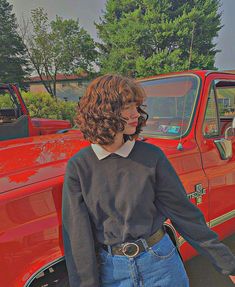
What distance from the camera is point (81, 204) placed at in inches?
50.9

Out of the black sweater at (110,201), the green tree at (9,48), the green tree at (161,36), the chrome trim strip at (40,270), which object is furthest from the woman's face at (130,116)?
the green tree at (9,48)

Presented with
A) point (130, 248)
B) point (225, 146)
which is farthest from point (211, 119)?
point (130, 248)

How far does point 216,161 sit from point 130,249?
1342mm

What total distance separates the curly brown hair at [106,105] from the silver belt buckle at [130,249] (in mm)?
501

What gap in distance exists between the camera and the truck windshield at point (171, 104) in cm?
231

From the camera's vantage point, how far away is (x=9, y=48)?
84.8 ft

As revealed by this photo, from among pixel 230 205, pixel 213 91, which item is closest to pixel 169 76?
pixel 213 91

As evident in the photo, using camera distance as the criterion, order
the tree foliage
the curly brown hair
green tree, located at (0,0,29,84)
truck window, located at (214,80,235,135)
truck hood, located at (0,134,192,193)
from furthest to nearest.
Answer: green tree, located at (0,0,29,84) → the tree foliage → truck window, located at (214,80,235,135) → truck hood, located at (0,134,192,193) → the curly brown hair

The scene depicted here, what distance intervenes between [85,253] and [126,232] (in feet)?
0.71

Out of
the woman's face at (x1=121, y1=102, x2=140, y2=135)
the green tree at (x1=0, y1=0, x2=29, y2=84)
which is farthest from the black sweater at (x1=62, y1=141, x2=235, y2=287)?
the green tree at (x1=0, y1=0, x2=29, y2=84)

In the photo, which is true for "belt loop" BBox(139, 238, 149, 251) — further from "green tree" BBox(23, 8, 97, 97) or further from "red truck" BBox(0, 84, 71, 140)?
"green tree" BBox(23, 8, 97, 97)

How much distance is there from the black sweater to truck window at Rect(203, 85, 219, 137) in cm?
110

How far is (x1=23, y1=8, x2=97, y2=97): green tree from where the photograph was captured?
25.7m

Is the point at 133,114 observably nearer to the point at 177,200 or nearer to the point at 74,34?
the point at 177,200
